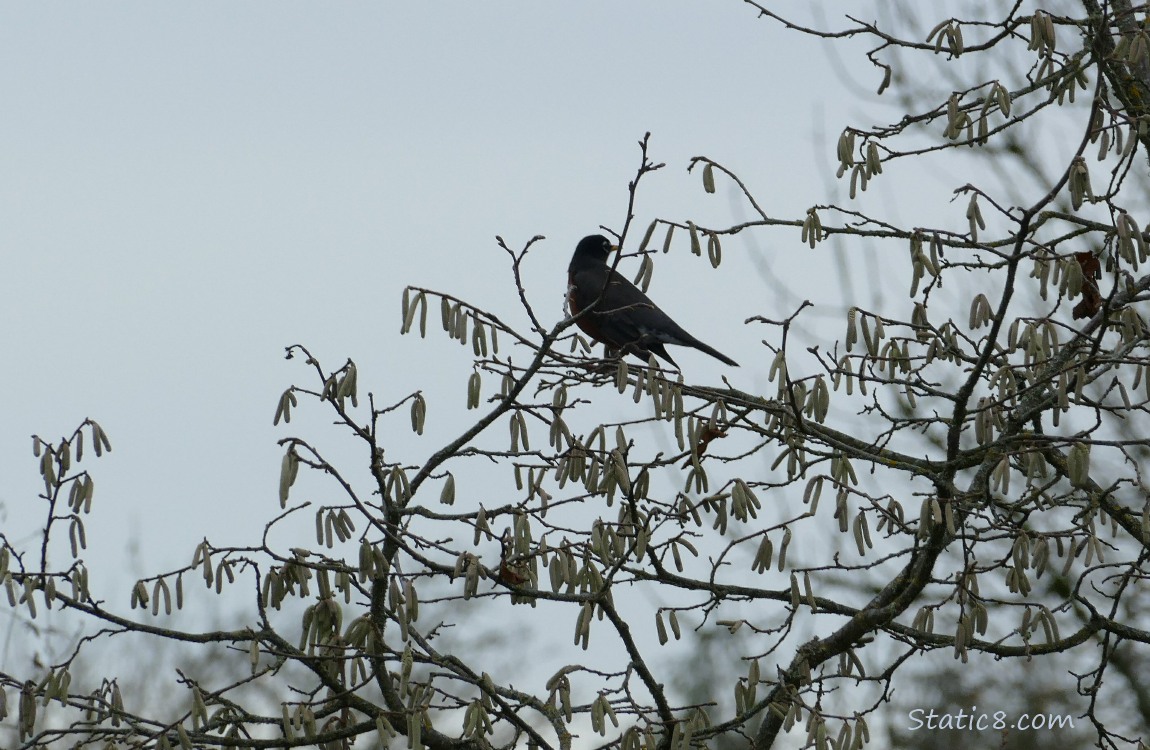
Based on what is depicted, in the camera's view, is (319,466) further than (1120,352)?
No

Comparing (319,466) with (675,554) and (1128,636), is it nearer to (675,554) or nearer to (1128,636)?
(675,554)

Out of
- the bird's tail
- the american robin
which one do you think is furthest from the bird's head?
the bird's tail

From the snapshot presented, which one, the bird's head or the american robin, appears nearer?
the american robin

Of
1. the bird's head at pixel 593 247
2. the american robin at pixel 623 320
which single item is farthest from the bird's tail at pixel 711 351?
the bird's head at pixel 593 247

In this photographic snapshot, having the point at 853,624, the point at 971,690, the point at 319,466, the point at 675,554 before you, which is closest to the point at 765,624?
the point at 971,690

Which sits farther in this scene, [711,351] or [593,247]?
[593,247]

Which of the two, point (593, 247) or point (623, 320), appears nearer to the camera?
point (623, 320)

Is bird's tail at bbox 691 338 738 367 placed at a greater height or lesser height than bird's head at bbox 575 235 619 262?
lesser

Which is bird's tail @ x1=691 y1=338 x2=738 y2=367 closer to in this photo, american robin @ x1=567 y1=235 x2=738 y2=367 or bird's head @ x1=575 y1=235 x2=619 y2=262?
american robin @ x1=567 y1=235 x2=738 y2=367

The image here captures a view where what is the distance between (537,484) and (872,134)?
5.79 feet

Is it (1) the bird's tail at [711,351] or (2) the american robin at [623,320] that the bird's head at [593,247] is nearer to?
(2) the american robin at [623,320]

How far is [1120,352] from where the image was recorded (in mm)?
3570

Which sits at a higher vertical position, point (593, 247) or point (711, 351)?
point (593, 247)

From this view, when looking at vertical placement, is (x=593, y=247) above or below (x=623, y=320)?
above
